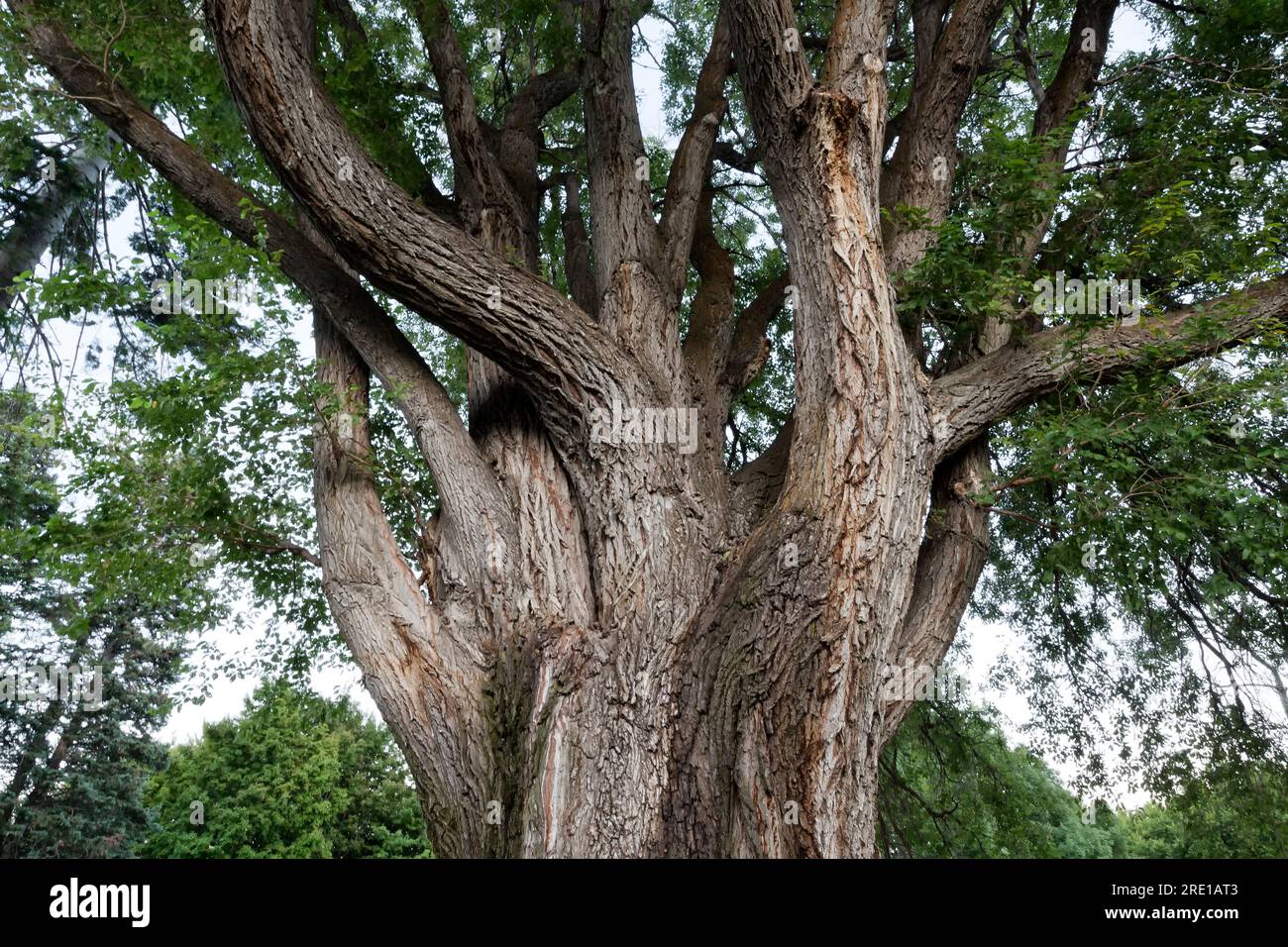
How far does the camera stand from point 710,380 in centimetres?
502

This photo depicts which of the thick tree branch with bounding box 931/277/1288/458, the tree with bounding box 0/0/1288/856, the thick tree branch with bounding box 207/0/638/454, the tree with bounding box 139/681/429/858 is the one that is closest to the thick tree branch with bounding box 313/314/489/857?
the tree with bounding box 0/0/1288/856

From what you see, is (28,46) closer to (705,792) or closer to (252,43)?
(252,43)

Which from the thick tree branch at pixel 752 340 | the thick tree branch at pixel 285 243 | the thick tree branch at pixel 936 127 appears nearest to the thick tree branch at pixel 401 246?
the thick tree branch at pixel 285 243

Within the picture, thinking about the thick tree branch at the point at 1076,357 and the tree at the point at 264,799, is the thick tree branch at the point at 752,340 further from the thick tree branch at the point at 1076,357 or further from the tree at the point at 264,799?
the tree at the point at 264,799

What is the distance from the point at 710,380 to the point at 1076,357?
2086 millimetres

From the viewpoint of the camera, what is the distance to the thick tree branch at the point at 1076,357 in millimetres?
3881

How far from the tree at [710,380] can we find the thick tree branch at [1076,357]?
2 centimetres

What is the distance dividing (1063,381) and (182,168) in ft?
16.7

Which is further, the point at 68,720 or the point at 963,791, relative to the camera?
the point at 68,720

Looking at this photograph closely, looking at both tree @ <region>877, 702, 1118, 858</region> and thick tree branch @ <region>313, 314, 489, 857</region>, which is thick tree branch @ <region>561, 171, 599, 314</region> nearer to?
thick tree branch @ <region>313, 314, 489, 857</region>

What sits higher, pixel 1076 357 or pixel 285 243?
pixel 285 243

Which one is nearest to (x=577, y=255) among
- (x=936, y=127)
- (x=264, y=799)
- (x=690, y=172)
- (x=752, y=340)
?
(x=690, y=172)

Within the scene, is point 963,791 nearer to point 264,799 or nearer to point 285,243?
point 285,243
